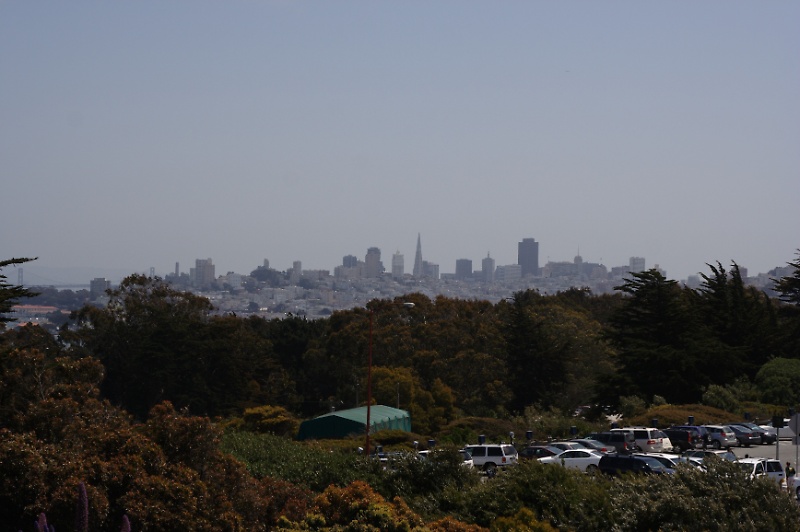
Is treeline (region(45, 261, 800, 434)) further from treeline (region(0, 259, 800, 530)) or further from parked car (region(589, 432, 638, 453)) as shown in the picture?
parked car (region(589, 432, 638, 453))

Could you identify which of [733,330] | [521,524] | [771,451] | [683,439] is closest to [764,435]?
[771,451]

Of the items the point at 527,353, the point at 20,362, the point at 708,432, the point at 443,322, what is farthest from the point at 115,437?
the point at 443,322

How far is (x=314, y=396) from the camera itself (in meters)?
78.9

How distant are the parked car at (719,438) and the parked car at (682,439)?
31.0 inches

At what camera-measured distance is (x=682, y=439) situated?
3884 centimetres

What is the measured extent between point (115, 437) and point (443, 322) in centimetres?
5789

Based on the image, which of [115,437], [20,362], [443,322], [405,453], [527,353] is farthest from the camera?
[443,322]

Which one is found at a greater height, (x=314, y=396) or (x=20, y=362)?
(x=20, y=362)

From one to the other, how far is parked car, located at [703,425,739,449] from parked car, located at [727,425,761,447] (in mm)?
881

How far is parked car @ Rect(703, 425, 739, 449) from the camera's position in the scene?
3897 centimetres

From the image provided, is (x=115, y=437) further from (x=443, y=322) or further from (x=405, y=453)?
(x=443, y=322)

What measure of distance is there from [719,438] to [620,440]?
4551 mm

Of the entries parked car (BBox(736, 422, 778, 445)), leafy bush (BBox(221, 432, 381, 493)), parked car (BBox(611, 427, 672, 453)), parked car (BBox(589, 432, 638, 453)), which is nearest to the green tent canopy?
parked car (BBox(589, 432, 638, 453))

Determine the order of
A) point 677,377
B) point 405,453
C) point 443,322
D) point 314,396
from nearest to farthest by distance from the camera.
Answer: point 405,453, point 677,377, point 443,322, point 314,396
